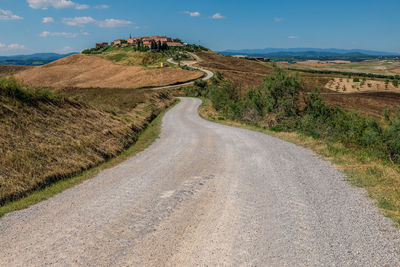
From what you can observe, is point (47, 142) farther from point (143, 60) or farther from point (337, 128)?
point (143, 60)

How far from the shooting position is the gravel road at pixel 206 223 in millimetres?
4977

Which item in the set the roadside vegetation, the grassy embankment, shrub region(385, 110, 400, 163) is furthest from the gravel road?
shrub region(385, 110, 400, 163)

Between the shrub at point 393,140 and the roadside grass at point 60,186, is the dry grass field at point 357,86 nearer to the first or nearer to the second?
the shrub at point 393,140

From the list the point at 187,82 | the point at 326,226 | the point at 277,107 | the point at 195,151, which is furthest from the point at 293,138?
Answer: the point at 187,82

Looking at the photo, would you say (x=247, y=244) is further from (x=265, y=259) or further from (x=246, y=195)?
(x=246, y=195)

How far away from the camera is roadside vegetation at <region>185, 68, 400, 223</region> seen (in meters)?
8.71

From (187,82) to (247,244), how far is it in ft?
253

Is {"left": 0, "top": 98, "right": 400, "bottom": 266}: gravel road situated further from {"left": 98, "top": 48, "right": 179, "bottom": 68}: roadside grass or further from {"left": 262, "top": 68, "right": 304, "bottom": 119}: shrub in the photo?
{"left": 98, "top": 48, "right": 179, "bottom": 68}: roadside grass

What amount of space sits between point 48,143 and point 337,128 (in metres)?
27.5

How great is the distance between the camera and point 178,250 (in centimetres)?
521

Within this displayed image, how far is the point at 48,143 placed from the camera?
11664mm

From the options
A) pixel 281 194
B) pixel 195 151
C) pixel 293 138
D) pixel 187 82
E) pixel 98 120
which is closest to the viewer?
pixel 281 194

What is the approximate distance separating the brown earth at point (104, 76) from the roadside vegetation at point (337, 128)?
2294 centimetres

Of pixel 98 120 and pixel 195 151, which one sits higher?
pixel 98 120
